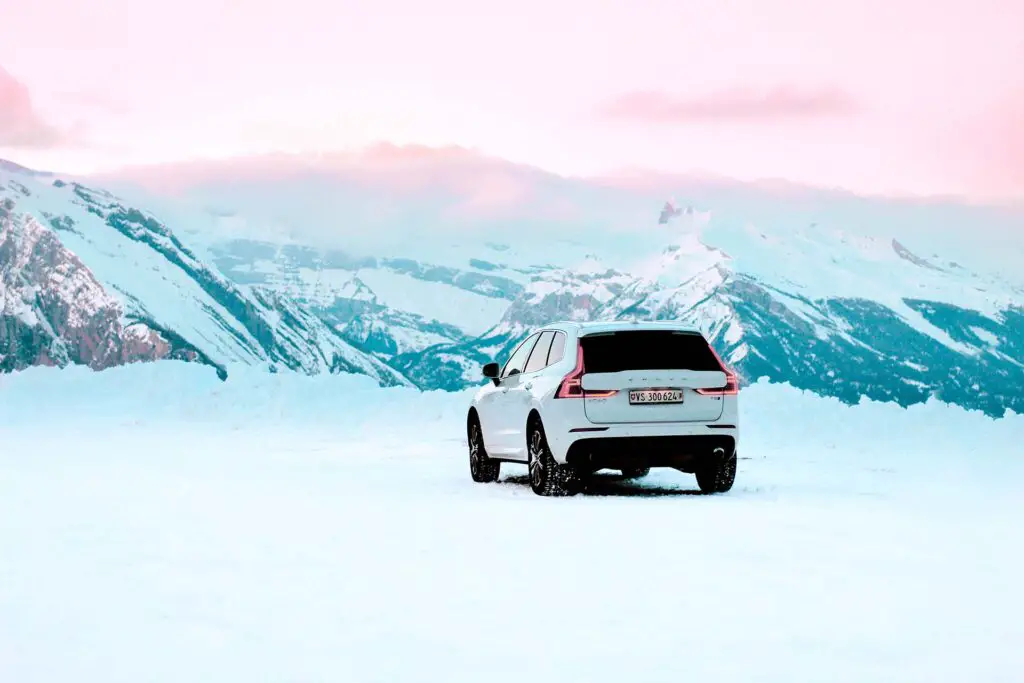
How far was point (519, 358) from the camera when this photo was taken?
47.9ft

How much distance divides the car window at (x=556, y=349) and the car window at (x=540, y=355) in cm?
9

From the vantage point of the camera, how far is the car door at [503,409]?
1421 cm

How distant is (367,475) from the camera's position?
53.7ft

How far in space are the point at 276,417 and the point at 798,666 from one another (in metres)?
24.1

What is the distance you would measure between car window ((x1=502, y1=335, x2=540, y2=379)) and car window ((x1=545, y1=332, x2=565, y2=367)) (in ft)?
2.33

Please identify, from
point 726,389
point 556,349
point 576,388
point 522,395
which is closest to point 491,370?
point 522,395

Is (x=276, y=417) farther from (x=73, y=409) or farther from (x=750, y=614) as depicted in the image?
(x=750, y=614)

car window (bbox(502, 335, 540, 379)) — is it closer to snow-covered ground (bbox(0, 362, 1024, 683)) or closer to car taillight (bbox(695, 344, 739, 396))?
snow-covered ground (bbox(0, 362, 1024, 683))

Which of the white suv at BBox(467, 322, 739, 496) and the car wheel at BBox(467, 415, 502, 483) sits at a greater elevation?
the white suv at BBox(467, 322, 739, 496)

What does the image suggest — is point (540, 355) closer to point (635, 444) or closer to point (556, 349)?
point (556, 349)

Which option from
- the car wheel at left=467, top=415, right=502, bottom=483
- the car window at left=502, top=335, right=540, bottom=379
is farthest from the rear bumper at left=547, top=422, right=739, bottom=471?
the car wheel at left=467, top=415, right=502, bottom=483

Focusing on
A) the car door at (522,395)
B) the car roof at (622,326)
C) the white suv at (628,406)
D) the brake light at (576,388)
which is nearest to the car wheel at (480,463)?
the car door at (522,395)

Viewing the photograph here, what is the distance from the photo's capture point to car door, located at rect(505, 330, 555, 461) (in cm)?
1353

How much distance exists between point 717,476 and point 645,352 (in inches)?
60.9
